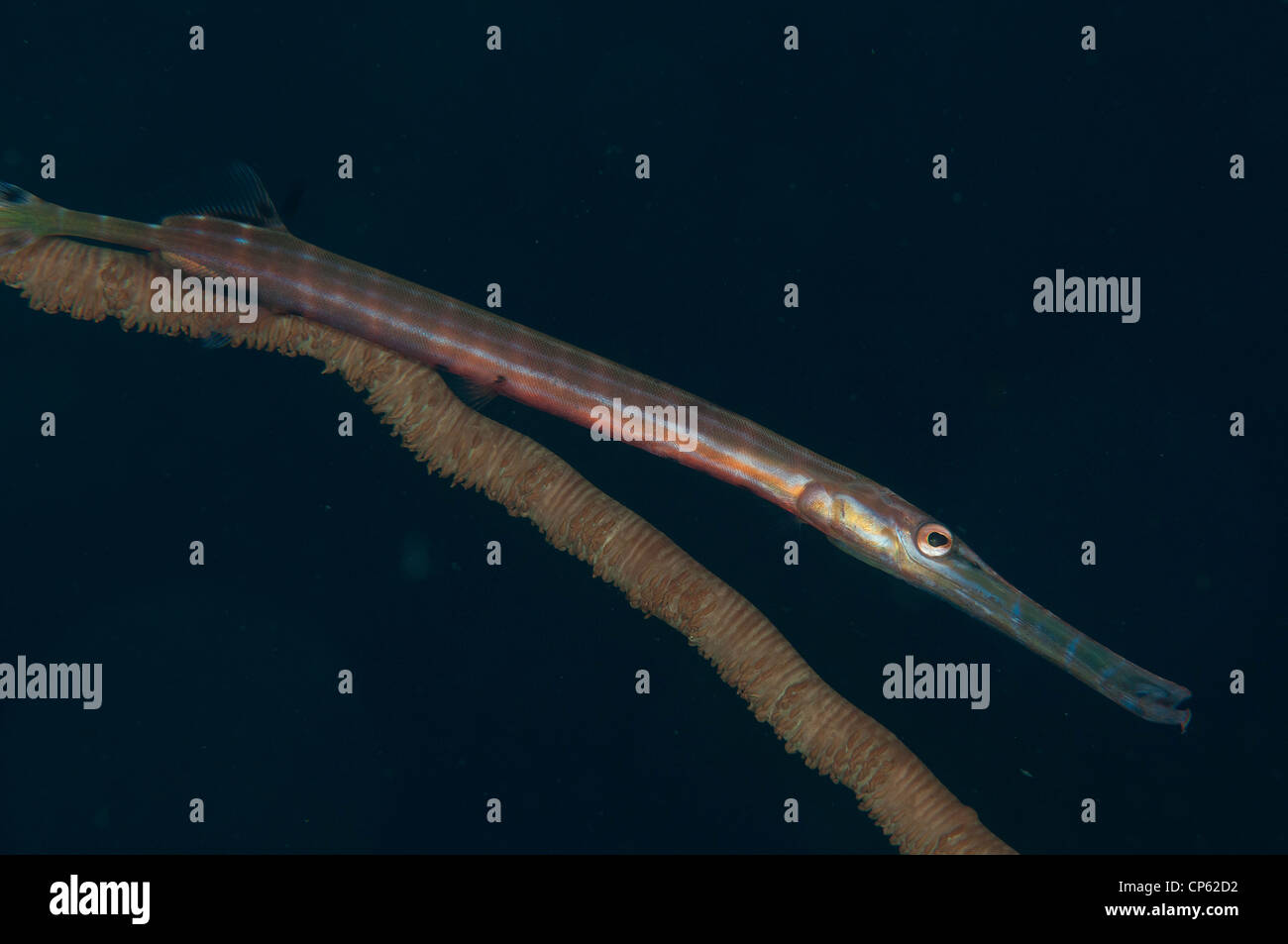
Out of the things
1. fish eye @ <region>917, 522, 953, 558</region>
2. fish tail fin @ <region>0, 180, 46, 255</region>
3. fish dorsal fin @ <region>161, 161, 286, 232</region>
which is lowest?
fish eye @ <region>917, 522, 953, 558</region>

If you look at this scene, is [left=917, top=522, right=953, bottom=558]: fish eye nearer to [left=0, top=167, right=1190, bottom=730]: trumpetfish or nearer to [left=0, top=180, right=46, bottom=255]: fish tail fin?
[left=0, top=167, right=1190, bottom=730]: trumpetfish

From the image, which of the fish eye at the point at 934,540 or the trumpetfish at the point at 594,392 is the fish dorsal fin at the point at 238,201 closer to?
the trumpetfish at the point at 594,392

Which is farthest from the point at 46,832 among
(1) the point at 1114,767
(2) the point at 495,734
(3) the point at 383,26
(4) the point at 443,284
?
(1) the point at 1114,767

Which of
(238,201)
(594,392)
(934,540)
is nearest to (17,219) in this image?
(238,201)

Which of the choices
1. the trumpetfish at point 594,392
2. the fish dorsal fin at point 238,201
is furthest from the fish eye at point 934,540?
the fish dorsal fin at point 238,201

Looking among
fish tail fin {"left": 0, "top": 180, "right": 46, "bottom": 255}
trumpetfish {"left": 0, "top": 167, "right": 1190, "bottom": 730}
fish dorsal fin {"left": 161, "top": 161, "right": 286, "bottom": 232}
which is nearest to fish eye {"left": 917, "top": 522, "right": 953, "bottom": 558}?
trumpetfish {"left": 0, "top": 167, "right": 1190, "bottom": 730}
